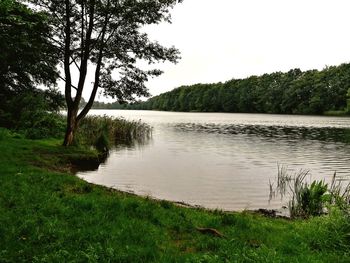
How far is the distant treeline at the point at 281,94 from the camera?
362 feet

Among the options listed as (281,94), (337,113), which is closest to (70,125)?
(337,113)

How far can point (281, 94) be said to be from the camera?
127750 mm

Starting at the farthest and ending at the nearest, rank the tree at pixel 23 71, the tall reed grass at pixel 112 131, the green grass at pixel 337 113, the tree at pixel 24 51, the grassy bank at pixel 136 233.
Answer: the green grass at pixel 337 113
the tall reed grass at pixel 112 131
the tree at pixel 23 71
the tree at pixel 24 51
the grassy bank at pixel 136 233

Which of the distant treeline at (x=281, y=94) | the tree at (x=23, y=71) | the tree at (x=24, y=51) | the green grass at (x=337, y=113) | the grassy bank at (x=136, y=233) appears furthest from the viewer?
the distant treeline at (x=281, y=94)

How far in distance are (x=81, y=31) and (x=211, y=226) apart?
15.4 meters

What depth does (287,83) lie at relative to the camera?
129750 millimetres

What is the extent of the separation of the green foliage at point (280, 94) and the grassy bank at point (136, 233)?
108 m

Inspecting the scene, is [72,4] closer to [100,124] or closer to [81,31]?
[81,31]

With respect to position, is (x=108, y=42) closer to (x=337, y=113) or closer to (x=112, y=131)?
(x=112, y=131)

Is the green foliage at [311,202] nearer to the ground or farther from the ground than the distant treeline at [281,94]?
nearer to the ground

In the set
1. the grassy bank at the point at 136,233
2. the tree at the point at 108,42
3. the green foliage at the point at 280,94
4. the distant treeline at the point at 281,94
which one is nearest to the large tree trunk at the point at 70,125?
the tree at the point at 108,42

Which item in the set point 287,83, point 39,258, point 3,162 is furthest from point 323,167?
point 287,83

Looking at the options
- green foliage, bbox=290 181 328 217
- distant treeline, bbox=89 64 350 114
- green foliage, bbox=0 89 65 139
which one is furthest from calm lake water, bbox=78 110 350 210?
distant treeline, bbox=89 64 350 114

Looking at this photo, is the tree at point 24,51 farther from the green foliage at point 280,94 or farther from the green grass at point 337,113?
the green foliage at point 280,94
